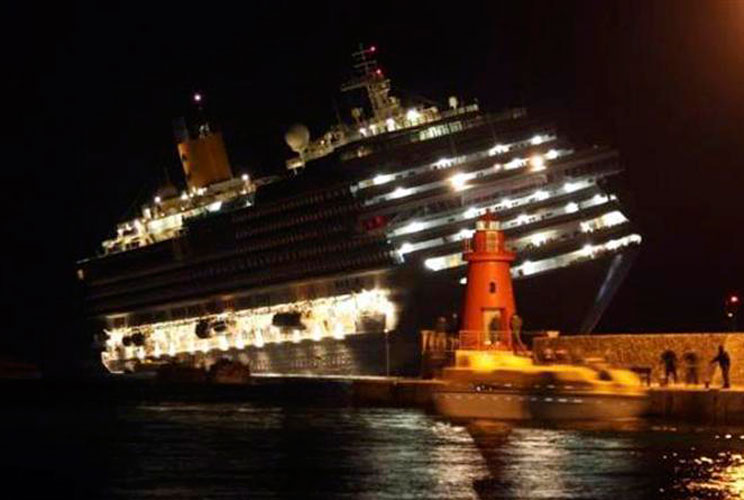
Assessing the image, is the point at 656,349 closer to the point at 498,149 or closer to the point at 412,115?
the point at 498,149

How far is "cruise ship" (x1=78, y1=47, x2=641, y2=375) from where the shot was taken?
71625 mm

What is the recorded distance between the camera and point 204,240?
8825 cm

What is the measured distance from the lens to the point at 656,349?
42781 millimetres

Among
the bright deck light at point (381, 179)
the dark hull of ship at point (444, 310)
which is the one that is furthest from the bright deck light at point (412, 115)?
the dark hull of ship at point (444, 310)

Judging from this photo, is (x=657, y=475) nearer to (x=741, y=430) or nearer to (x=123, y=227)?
(x=741, y=430)

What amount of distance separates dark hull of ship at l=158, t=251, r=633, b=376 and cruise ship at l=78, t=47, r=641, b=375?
75 mm

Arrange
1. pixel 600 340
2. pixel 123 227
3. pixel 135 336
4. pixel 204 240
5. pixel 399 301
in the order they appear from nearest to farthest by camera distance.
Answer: pixel 600 340, pixel 399 301, pixel 204 240, pixel 135 336, pixel 123 227

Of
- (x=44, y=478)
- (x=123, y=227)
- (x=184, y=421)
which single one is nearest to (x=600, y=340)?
(x=184, y=421)

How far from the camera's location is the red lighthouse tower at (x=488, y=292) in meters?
47.6

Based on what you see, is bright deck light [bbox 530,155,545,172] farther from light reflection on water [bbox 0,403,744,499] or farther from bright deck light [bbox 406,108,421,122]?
light reflection on water [bbox 0,403,744,499]

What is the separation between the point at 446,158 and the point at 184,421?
2950 cm

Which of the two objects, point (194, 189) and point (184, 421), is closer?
point (184, 421)

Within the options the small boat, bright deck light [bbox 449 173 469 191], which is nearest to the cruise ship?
bright deck light [bbox 449 173 469 191]

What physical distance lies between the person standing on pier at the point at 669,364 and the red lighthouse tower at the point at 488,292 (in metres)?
6.20
